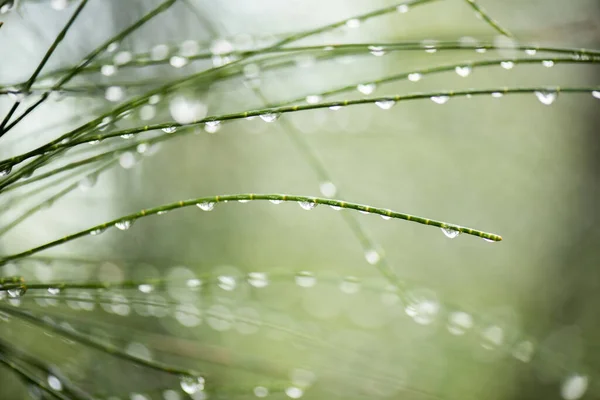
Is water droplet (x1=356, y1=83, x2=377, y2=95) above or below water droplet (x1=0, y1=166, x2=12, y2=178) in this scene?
above

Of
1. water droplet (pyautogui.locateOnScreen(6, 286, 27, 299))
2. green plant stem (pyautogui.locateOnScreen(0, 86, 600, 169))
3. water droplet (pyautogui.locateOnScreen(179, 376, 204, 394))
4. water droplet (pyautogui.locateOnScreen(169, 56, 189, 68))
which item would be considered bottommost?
water droplet (pyautogui.locateOnScreen(179, 376, 204, 394))

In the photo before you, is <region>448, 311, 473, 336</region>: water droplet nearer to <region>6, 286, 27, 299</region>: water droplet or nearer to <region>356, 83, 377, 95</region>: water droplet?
<region>356, 83, 377, 95</region>: water droplet

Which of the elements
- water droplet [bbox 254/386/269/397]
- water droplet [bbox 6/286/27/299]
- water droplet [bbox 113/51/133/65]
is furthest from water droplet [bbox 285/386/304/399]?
water droplet [bbox 113/51/133/65]

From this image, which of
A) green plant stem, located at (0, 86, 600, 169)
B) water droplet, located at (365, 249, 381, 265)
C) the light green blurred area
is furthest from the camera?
the light green blurred area

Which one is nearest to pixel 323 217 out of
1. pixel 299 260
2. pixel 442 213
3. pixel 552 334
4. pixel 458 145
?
pixel 299 260

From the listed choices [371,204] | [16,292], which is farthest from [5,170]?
[371,204]

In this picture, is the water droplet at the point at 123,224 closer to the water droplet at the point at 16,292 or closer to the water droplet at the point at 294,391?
the water droplet at the point at 16,292

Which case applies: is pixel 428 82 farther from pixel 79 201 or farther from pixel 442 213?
pixel 79 201

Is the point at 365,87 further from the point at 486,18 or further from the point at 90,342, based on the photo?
the point at 90,342
